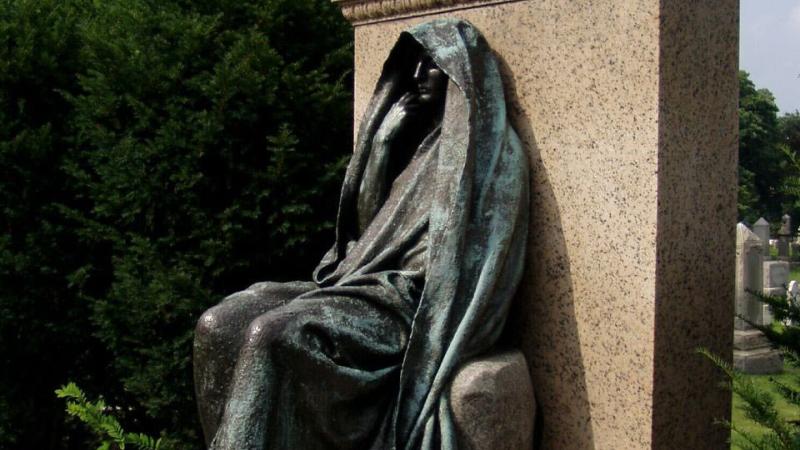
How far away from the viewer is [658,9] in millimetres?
2865

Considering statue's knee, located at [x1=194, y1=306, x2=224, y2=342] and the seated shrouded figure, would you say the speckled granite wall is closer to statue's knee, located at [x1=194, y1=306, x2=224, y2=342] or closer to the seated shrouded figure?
the seated shrouded figure

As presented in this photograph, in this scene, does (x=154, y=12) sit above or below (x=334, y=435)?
above

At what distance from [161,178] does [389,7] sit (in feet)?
6.50

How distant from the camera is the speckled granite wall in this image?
2.92m

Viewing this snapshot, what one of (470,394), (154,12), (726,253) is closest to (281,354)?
(470,394)

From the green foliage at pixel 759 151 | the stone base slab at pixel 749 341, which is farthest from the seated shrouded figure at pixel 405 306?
the green foliage at pixel 759 151

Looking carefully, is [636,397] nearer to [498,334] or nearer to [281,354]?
[498,334]

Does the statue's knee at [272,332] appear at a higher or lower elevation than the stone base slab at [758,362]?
higher

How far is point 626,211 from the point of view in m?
2.97

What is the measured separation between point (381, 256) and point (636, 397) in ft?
3.26

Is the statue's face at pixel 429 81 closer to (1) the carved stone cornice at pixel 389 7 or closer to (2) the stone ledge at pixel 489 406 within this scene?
(1) the carved stone cornice at pixel 389 7

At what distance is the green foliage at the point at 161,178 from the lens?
5.09 metres

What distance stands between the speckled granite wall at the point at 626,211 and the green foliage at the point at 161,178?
81.7 inches

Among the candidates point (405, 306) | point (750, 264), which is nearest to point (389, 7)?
point (405, 306)
